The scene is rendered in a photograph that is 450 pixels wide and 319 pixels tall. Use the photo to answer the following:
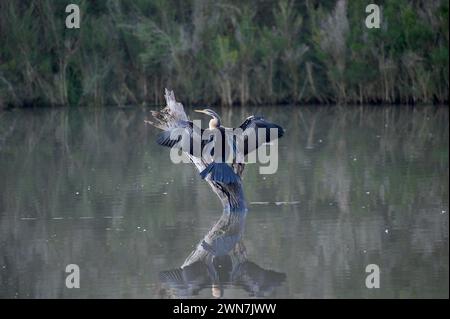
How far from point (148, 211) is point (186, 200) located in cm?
82

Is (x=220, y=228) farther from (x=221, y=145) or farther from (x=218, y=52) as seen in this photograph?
(x=218, y=52)

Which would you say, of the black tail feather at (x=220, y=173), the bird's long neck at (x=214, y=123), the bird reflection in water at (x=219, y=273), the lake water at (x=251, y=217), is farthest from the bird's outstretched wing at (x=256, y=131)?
the bird reflection in water at (x=219, y=273)

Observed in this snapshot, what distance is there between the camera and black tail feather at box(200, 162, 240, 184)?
34.3 ft

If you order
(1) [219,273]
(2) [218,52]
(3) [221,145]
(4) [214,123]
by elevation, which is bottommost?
(1) [219,273]

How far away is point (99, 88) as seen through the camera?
2642cm

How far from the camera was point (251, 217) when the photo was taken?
10977 mm

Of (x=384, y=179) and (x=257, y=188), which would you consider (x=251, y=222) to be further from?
(x=384, y=179)

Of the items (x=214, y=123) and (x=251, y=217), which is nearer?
(x=214, y=123)

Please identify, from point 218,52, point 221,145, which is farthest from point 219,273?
point 218,52

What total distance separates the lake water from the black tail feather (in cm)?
49

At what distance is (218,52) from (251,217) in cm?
1475

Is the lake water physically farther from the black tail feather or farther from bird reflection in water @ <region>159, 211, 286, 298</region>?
the black tail feather

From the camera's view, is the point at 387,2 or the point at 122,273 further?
the point at 387,2

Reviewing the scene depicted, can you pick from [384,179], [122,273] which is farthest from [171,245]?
[384,179]
